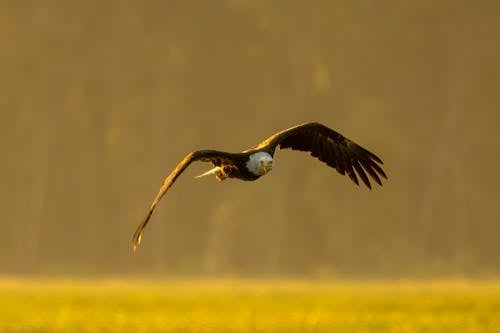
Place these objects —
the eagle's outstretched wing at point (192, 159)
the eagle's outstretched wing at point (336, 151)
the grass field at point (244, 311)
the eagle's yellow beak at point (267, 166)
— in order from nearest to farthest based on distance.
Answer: the eagle's outstretched wing at point (192, 159) → the eagle's yellow beak at point (267, 166) → the eagle's outstretched wing at point (336, 151) → the grass field at point (244, 311)

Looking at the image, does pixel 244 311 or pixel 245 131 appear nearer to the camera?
pixel 244 311

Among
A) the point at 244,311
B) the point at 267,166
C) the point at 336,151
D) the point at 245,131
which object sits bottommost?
the point at 267,166

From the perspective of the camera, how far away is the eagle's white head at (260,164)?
8.70m

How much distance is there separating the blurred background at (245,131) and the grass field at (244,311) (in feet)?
35.6

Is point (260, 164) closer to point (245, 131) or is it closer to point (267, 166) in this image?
point (267, 166)

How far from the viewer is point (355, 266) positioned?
2216 inches

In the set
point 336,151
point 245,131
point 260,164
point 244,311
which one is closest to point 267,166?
point 260,164

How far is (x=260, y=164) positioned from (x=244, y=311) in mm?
23797

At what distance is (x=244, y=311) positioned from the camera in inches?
1272

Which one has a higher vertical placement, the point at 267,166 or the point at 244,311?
the point at 244,311

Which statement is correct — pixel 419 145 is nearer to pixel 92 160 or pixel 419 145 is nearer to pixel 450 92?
pixel 450 92

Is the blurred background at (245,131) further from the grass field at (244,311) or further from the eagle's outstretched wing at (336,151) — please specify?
the eagle's outstretched wing at (336,151)

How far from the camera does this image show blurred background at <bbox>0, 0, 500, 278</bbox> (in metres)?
56.8

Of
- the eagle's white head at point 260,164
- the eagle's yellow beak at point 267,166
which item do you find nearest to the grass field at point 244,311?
the eagle's white head at point 260,164
